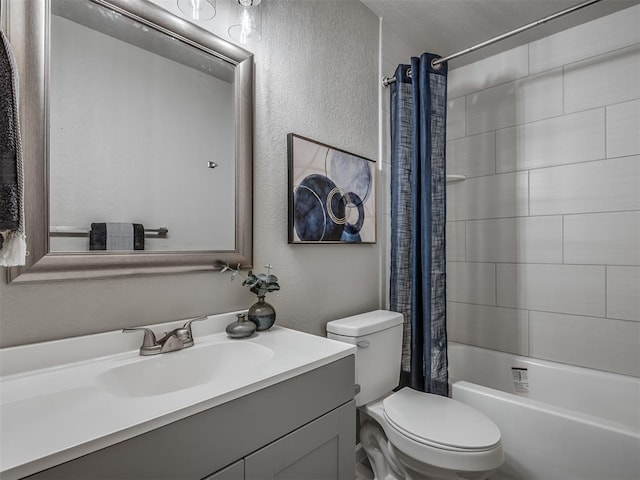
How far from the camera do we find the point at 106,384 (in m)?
0.84

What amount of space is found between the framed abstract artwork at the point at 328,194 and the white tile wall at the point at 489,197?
897 mm

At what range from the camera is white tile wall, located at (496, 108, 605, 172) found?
6.44ft

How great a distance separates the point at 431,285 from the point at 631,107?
149cm

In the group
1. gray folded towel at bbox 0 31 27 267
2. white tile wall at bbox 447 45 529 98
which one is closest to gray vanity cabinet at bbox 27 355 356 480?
gray folded towel at bbox 0 31 27 267

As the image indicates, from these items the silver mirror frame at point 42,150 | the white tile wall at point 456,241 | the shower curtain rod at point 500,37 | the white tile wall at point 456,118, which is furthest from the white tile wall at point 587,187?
the silver mirror frame at point 42,150

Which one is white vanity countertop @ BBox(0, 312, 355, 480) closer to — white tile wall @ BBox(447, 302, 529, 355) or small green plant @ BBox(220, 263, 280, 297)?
small green plant @ BBox(220, 263, 280, 297)

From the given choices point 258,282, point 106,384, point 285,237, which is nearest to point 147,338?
point 106,384

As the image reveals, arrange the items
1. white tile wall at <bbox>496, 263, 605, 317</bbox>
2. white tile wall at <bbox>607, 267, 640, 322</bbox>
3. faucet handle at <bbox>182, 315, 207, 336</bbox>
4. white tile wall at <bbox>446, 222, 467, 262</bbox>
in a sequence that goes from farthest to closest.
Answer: white tile wall at <bbox>446, 222, 467, 262</bbox>, white tile wall at <bbox>496, 263, 605, 317</bbox>, white tile wall at <bbox>607, 267, 640, 322</bbox>, faucet handle at <bbox>182, 315, 207, 336</bbox>

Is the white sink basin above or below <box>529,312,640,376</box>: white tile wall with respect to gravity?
above

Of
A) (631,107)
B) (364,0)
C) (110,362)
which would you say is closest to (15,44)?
A: (110,362)

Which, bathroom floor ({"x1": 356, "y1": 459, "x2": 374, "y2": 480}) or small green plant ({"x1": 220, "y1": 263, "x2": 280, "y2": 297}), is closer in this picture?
small green plant ({"x1": 220, "y1": 263, "x2": 280, "y2": 297})

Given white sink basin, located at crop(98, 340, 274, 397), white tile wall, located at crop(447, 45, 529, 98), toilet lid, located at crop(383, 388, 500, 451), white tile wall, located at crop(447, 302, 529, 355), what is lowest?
toilet lid, located at crop(383, 388, 500, 451)

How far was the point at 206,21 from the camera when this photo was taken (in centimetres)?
120

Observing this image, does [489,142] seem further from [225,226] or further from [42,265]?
[42,265]
